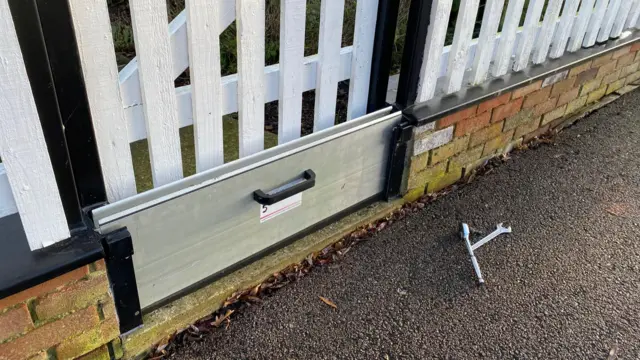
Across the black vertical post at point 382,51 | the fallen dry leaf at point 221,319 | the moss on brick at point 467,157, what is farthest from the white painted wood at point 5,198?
the moss on brick at point 467,157

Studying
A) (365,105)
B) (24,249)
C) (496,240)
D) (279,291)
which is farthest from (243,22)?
(496,240)

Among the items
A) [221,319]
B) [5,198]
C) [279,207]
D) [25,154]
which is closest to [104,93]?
[25,154]

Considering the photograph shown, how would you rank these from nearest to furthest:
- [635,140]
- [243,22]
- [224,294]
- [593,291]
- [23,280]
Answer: [23,280] → [243,22] → [224,294] → [593,291] → [635,140]

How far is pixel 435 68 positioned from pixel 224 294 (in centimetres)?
141

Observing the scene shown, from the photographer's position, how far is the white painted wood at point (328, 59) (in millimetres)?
1974

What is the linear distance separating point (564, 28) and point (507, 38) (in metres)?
0.60

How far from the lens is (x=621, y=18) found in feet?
11.6

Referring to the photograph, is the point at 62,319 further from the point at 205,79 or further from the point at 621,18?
the point at 621,18

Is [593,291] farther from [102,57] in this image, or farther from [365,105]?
[102,57]

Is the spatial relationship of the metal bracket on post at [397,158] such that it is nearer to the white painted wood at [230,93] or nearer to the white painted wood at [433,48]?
the white painted wood at [433,48]

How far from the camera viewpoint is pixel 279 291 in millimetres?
2254

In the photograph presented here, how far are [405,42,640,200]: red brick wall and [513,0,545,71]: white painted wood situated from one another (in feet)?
0.50

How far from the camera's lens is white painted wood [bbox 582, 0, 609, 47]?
10.8 feet

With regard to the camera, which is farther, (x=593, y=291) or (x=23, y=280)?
(x=593, y=291)
